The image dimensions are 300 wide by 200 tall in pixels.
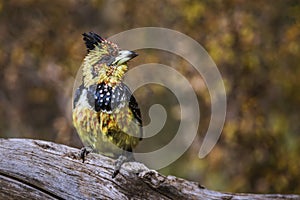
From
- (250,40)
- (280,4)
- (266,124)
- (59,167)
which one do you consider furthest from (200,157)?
(59,167)

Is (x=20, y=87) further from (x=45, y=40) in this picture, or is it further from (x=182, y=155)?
(x=182, y=155)

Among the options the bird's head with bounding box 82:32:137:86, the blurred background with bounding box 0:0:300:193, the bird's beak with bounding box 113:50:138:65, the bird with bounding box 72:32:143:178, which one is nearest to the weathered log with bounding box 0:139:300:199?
the bird with bounding box 72:32:143:178

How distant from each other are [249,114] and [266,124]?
0.93 feet

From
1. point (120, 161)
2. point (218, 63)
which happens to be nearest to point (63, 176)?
point (120, 161)

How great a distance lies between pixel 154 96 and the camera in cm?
882

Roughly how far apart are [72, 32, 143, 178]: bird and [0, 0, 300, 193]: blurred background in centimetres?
436

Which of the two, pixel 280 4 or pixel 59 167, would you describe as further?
pixel 280 4

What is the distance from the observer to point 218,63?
8.69 metres

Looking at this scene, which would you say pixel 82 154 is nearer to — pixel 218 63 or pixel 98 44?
pixel 98 44

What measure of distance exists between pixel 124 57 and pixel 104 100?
0.28 metres

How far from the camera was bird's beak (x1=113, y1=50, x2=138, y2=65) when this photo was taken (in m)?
3.94

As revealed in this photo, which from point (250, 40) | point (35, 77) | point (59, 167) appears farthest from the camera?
point (35, 77)

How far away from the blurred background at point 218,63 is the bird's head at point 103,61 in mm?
4438

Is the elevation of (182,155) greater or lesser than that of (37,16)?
lesser
